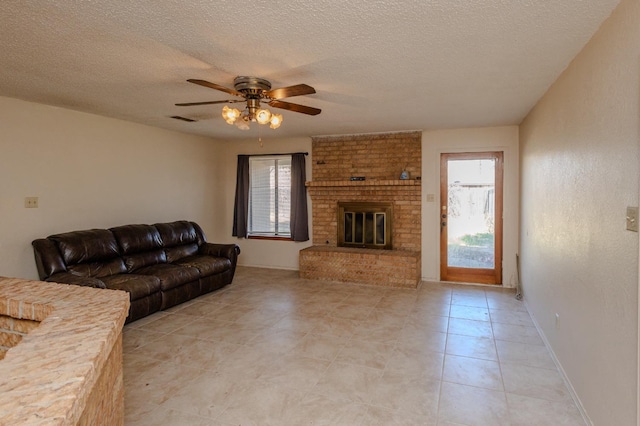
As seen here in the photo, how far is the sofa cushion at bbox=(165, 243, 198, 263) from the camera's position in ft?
16.5

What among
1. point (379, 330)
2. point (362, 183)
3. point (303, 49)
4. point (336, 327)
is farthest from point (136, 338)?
point (362, 183)

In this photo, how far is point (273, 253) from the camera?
6719 mm

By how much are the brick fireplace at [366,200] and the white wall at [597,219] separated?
7.84ft

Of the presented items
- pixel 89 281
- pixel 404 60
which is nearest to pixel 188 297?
pixel 89 281

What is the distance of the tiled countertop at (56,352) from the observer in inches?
30.5

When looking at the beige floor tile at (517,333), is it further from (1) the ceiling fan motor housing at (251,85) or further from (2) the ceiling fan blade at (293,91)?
(1) the ceiling fan motor housing at (251,85)

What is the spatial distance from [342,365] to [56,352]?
230 centimetres

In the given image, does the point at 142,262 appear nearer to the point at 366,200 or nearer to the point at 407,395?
the point at 366,200

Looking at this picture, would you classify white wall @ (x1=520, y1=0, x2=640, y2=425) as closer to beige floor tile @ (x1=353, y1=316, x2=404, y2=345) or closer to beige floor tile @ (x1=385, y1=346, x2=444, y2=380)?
beige floor tile @ (x1=385, y1=346, x2=444, y2=380)

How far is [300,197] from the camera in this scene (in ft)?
20.9

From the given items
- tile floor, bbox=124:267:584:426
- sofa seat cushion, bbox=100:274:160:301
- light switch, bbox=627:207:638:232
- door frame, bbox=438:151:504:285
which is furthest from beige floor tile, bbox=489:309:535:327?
sofa seat cushion, bbox=100:274:160:301

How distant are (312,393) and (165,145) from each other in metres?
4.57

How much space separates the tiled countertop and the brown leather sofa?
2.22 metres

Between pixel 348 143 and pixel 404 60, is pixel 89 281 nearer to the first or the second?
pixel 404 60
